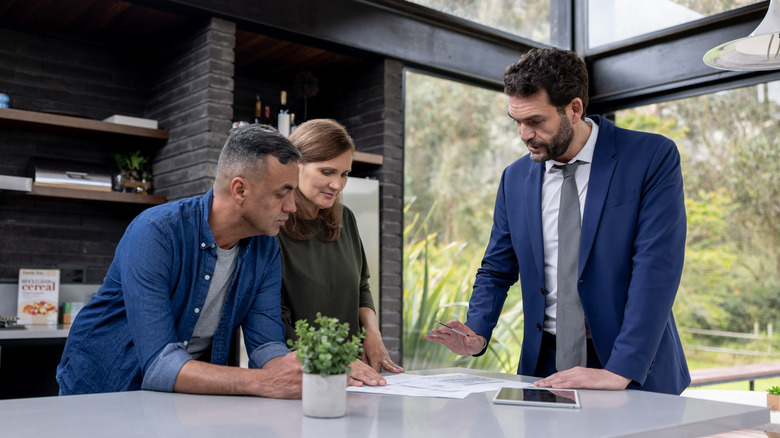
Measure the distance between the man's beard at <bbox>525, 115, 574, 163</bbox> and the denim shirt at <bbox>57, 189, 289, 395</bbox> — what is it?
2.60 ft

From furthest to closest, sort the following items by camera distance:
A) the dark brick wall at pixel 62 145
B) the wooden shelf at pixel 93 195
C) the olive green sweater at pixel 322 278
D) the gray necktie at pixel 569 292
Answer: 1. the dark brick wall at pixel 62 145
2. the wooden shelf at pixel 93 195
3. the olive green sweater at pixel 322 278
4. the gray necktie at pixel 569 292

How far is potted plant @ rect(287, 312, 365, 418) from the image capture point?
1244 mm

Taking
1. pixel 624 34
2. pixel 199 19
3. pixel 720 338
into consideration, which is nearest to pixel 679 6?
pixel 624 34

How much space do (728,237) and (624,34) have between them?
12.2 ft

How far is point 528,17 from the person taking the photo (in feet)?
17.4

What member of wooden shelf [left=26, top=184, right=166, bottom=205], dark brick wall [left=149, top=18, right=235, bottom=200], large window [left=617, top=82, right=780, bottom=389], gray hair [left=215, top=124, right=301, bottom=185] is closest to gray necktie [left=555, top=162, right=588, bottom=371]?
gray hair [left=215, top=124, right=301, bottom=185]

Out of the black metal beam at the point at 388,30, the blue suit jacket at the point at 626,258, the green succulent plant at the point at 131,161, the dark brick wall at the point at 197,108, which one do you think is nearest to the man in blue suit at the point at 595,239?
the blue suit jacket at the point at 626,258

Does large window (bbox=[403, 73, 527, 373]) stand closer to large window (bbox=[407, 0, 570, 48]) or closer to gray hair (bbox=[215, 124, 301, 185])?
Answer: large window (bbox=[407, 0, 570, 48])

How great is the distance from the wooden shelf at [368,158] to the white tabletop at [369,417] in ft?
8.87

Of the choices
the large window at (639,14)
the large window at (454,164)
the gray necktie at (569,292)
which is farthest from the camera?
the large window at (454,164)

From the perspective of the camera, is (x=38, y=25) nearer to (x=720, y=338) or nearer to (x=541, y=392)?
(x=541, y=392)

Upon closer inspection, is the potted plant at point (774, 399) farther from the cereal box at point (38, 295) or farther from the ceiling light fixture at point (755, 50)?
the cereal box at point (38, 295)

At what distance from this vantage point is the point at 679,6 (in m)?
4.65

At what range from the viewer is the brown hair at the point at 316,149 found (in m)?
2.07
